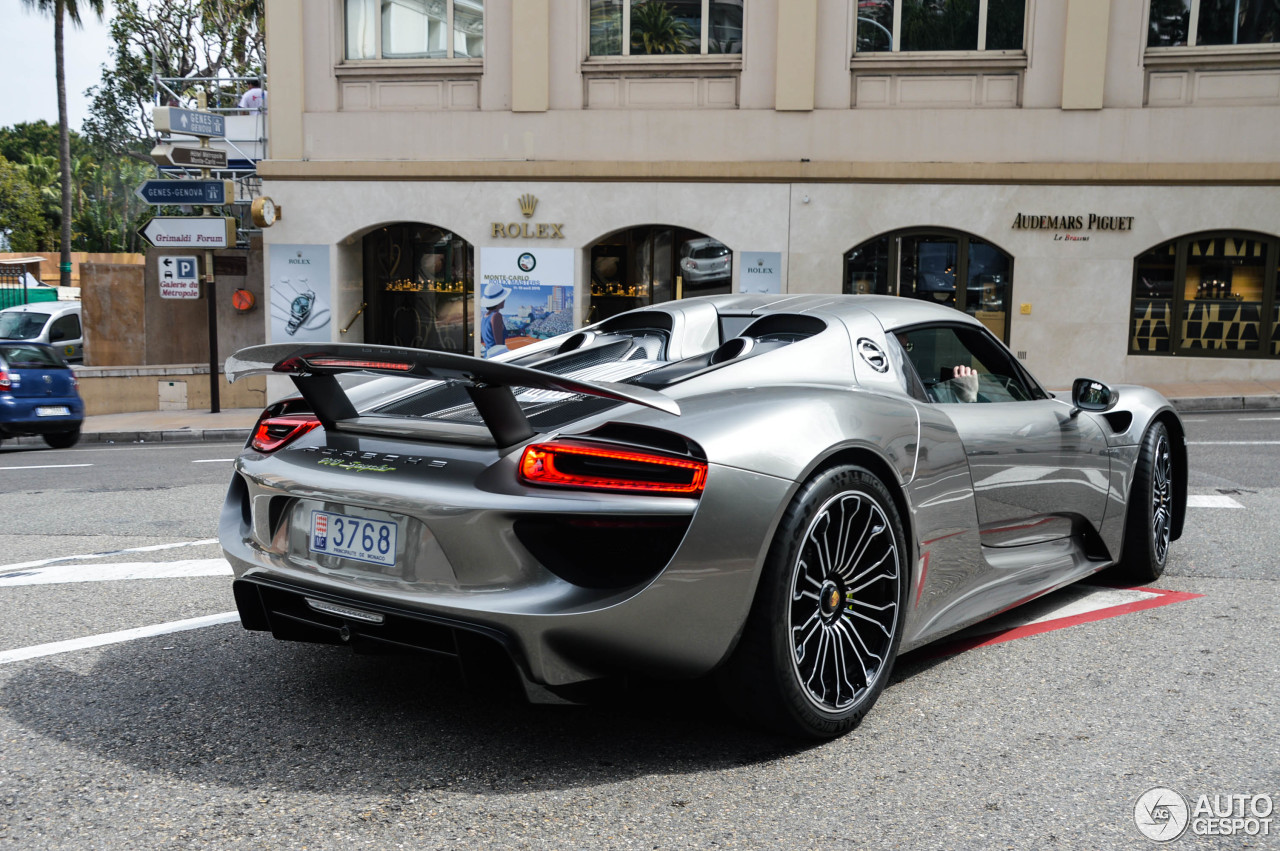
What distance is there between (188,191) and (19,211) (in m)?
46.0

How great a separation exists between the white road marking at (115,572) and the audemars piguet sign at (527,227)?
14.2 metres

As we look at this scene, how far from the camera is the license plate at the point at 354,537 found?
3.08m

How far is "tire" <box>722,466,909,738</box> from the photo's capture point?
10.0ft

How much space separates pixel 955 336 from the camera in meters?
4.43

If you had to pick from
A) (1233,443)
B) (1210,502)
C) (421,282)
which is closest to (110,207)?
(421,282)

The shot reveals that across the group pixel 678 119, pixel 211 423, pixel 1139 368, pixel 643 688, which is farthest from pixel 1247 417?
pixel 211 423

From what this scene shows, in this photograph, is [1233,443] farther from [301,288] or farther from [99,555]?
[301,288]

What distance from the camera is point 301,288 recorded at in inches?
802

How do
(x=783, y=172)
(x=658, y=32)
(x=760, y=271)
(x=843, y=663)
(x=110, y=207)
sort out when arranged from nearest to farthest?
(x=843, y=663) → (x=783, y=172) → (x=760, y=271) → (x=658, y=32) → (x=110, y=207)

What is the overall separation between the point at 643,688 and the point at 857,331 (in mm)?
1398

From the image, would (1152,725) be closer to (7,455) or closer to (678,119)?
(7,455)

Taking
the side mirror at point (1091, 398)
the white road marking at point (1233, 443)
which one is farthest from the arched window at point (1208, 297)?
the side mirror at point (1091, 398)

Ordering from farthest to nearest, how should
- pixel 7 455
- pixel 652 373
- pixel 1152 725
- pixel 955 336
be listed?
pixel 7 455
pixel 955 336
pixel 652 373
pixel 1152 725

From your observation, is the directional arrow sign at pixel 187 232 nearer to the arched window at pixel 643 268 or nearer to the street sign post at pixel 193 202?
the street sign post at pixel 193 202
